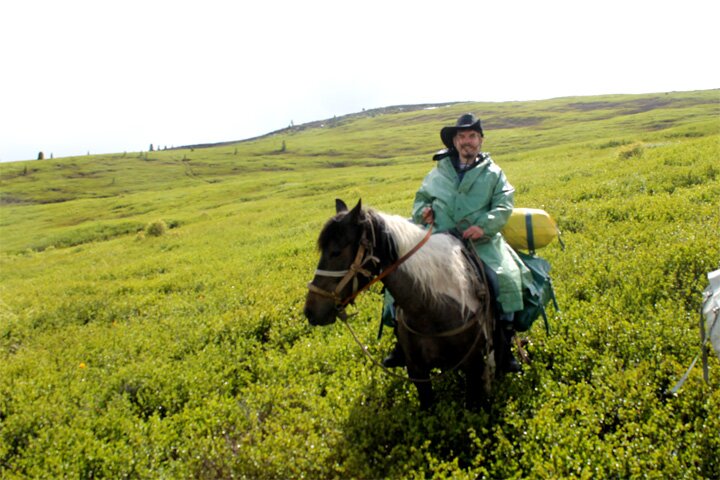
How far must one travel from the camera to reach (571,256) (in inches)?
361

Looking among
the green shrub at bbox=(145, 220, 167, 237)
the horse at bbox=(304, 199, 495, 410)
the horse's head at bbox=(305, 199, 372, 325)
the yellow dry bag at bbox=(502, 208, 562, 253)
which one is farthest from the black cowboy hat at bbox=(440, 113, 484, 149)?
the green shrub at bbox=(145, 220, 167, 237)

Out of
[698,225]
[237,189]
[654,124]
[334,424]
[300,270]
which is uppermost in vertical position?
[654,124]

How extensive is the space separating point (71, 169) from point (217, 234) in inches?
4319

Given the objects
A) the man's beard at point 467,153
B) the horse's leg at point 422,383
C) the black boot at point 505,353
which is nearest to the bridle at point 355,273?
the horse's leg at point 422,383

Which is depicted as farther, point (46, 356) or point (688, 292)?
point (46, 356)

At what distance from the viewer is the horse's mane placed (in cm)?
426

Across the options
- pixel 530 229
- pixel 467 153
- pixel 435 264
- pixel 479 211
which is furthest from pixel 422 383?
pixel 467 153

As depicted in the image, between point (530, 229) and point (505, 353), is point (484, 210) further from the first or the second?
point (505, 353)

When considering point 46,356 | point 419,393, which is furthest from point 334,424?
point 46,356

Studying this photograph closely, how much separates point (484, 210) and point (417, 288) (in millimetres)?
1721

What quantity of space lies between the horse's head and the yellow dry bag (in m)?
2.92

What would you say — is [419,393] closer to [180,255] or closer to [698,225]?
[698,225]

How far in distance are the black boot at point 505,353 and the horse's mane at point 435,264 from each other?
101cm

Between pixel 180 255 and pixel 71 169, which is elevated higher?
pixel 71 169
